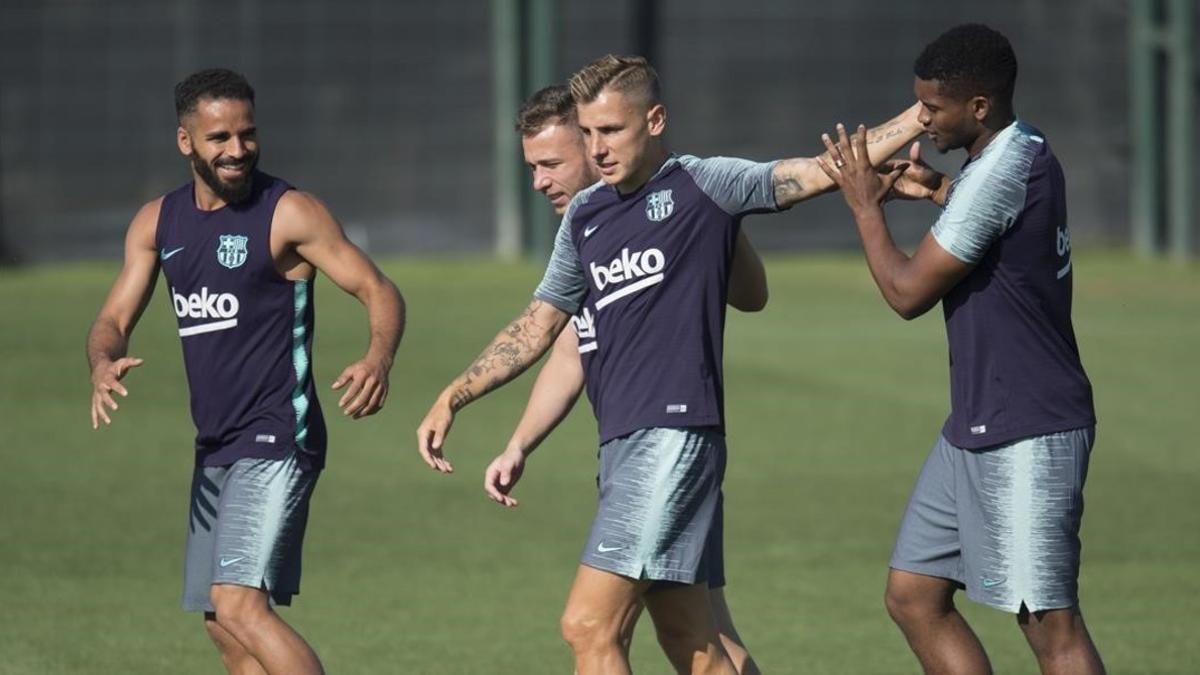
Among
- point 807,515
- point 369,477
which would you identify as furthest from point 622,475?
point 369,477

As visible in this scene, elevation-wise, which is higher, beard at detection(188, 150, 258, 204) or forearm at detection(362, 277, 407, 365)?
beard at detection(188, 150, 258, 204)

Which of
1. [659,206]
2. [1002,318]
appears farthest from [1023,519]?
[659,206]

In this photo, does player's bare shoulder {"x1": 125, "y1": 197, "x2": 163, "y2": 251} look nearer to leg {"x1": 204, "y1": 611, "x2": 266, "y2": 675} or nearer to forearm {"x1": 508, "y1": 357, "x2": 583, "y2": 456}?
Answer: leg {"x1": 204, "y1": 611, "x2": 266, "y2": 675}

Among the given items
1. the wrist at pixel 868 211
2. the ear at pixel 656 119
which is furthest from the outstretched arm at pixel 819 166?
the ear at pixel 656 119

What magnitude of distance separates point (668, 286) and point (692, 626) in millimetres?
1061

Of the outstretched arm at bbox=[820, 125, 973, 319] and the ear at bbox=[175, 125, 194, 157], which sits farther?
the ear at bbox=[175, 125, 194, 157]

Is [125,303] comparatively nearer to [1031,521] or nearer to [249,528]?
[249,528]

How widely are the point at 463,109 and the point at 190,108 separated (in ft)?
71.7

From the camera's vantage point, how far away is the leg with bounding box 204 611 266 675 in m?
6.48

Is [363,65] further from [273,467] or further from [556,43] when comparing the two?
[273,467]

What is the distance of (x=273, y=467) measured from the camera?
6.47 m

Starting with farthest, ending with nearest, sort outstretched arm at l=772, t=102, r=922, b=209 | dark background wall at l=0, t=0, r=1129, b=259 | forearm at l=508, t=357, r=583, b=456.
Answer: dark background wall at l=0, t=0, r=1129, b=259
forearm at l=508, t=357, r=583, b=456
outstretched arm at l=772, t=102, r=922, b=209

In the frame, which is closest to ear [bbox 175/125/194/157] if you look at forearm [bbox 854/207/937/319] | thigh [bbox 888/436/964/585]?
forearm [bbox 854/207/937/319]

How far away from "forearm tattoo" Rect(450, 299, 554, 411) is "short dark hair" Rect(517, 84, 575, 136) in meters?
0.71
